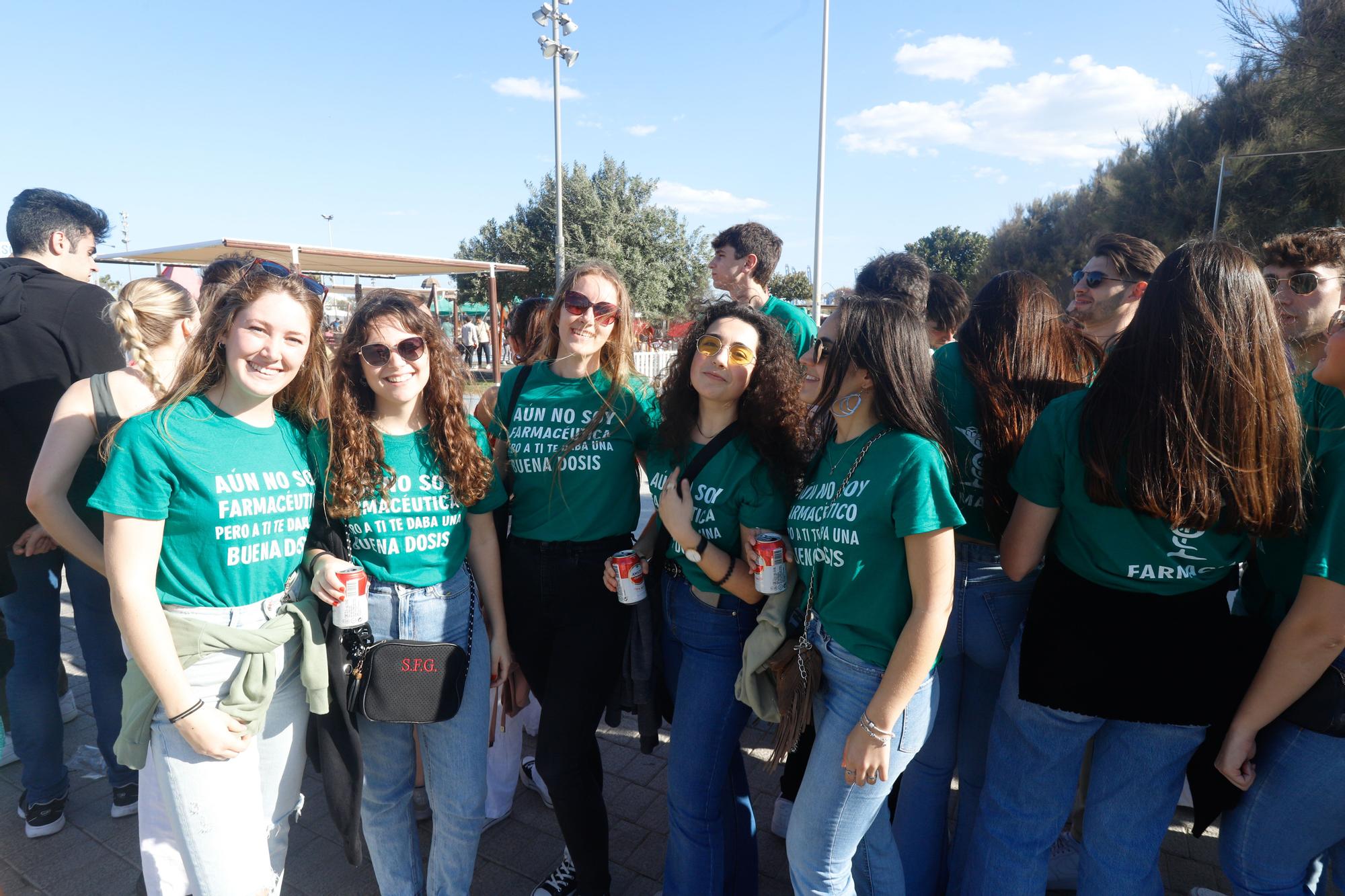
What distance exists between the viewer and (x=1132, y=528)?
1.69 m

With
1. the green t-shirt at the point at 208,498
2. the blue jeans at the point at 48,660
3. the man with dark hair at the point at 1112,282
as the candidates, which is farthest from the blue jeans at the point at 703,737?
the blue jeans at the point at 48,660

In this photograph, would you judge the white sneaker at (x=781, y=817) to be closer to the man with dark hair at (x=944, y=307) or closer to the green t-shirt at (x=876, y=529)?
the green t-shirt at (x=876, y=529)

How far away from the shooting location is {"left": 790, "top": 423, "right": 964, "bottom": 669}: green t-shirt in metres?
1.68

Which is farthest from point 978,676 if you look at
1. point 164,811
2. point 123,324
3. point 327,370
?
point 123,324

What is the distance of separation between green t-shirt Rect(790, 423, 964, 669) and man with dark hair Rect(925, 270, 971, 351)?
1837 millimetres

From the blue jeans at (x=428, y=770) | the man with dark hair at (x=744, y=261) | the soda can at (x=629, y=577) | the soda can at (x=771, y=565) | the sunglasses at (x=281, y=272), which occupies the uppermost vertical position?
the man with dark hair at (x=744, y=261)

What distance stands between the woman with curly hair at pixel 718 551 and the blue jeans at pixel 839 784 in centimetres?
34

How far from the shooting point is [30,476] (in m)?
2.70

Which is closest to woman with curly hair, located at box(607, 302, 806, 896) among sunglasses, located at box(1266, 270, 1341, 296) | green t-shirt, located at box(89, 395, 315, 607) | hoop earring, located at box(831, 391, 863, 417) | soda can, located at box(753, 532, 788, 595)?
soda can, located at box(753, 532, 788, 595)

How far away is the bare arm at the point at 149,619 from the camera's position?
1654mm

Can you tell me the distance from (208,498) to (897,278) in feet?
8.45

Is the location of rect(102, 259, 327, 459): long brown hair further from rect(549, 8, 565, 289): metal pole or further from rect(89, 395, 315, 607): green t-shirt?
rect(549, 8, 565, 289): metal pole

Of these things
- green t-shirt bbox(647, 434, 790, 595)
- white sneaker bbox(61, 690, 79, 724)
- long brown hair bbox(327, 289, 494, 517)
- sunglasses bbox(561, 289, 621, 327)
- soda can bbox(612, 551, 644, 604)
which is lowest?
white sneaker bbox(61, 690, 79, 724)

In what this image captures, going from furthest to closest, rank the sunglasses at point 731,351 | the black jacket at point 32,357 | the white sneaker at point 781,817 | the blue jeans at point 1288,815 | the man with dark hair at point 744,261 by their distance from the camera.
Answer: the man with dark hair at point 744,261 < the white sneaker at point 781,817 < the black jacket at point 32,357 < the sunglasses at point 731,351 < the blue jeans at point 1288,815
